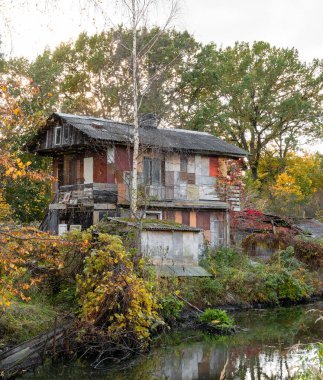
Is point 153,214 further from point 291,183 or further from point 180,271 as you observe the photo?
point 291,183

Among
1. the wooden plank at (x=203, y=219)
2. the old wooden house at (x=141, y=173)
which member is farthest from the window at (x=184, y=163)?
the wooden plank at (x=203, y=219)

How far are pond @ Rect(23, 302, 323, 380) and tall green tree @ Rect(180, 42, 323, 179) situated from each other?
23810mm

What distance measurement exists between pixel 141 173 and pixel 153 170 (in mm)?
882

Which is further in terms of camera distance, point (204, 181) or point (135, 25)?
point (204, 181)

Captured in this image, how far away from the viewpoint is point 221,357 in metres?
16.7

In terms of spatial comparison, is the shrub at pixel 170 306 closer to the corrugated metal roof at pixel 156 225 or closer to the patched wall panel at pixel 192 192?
the corrugated metal roof at pixel 156 225

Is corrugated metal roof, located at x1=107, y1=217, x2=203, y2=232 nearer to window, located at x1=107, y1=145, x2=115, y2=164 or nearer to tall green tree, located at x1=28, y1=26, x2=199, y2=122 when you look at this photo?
window, located at x1=107, y1=145, x2=115, y2=164

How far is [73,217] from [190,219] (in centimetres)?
668

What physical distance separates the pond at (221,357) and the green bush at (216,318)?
0.55 meters

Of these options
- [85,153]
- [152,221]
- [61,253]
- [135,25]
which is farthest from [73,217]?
[61,253]

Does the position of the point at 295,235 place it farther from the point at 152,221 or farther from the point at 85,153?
the point at 85,153

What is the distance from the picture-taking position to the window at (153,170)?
30.1 meters

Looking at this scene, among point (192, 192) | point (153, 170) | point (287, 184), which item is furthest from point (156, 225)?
point (287, 184)

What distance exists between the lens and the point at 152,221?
25391mm
